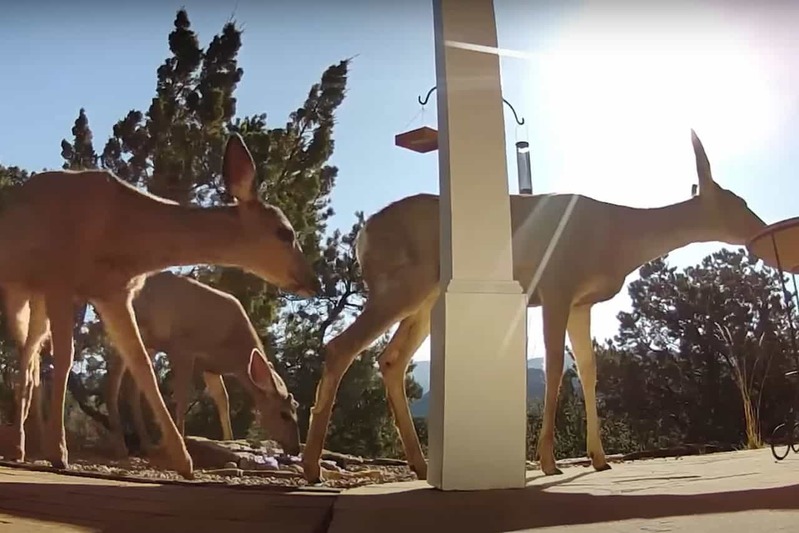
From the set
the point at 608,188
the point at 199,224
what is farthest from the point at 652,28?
the point at 199,224

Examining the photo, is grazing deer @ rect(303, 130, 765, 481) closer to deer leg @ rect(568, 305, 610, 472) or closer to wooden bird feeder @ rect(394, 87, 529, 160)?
deer leg @ rect(568, 305, 610, 472)

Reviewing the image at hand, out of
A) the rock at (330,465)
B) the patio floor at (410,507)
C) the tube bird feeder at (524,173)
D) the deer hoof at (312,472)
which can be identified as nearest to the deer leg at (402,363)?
the deer hoof at (312,472)

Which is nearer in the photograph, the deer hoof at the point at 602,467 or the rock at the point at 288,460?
the deer hoof at the point at 602,467

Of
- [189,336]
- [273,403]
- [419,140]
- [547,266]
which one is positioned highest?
[419,140]

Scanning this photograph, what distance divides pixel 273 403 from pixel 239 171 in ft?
4.70

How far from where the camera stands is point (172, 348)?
4.05 m

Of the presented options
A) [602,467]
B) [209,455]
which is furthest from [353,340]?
[209,455]

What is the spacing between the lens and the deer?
2.59m

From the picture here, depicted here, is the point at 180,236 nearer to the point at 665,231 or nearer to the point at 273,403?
the point at 273,403

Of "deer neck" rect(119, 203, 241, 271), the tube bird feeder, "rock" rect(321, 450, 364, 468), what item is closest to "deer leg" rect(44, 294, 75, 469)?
"deer neck" rect(119, 203, 241, 271)

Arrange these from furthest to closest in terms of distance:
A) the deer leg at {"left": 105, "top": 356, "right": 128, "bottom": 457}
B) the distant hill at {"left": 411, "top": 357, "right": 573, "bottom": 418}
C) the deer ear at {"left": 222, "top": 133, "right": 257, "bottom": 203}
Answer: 1. the deer leg at {"left": 105, "top": 356, "right": 128, "bottom": 457}
2. the distant hill at {"left": 411, "top": 357, "right": 573, "bottom": 418}
3. the deer ear at {"left": 222, "top": 133, "right": 257, "bottom": 203}

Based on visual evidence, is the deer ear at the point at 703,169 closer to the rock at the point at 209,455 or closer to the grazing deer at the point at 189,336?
the grazing deer at the point at 189,336

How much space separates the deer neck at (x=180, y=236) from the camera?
2.74m

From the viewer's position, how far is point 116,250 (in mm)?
2703
